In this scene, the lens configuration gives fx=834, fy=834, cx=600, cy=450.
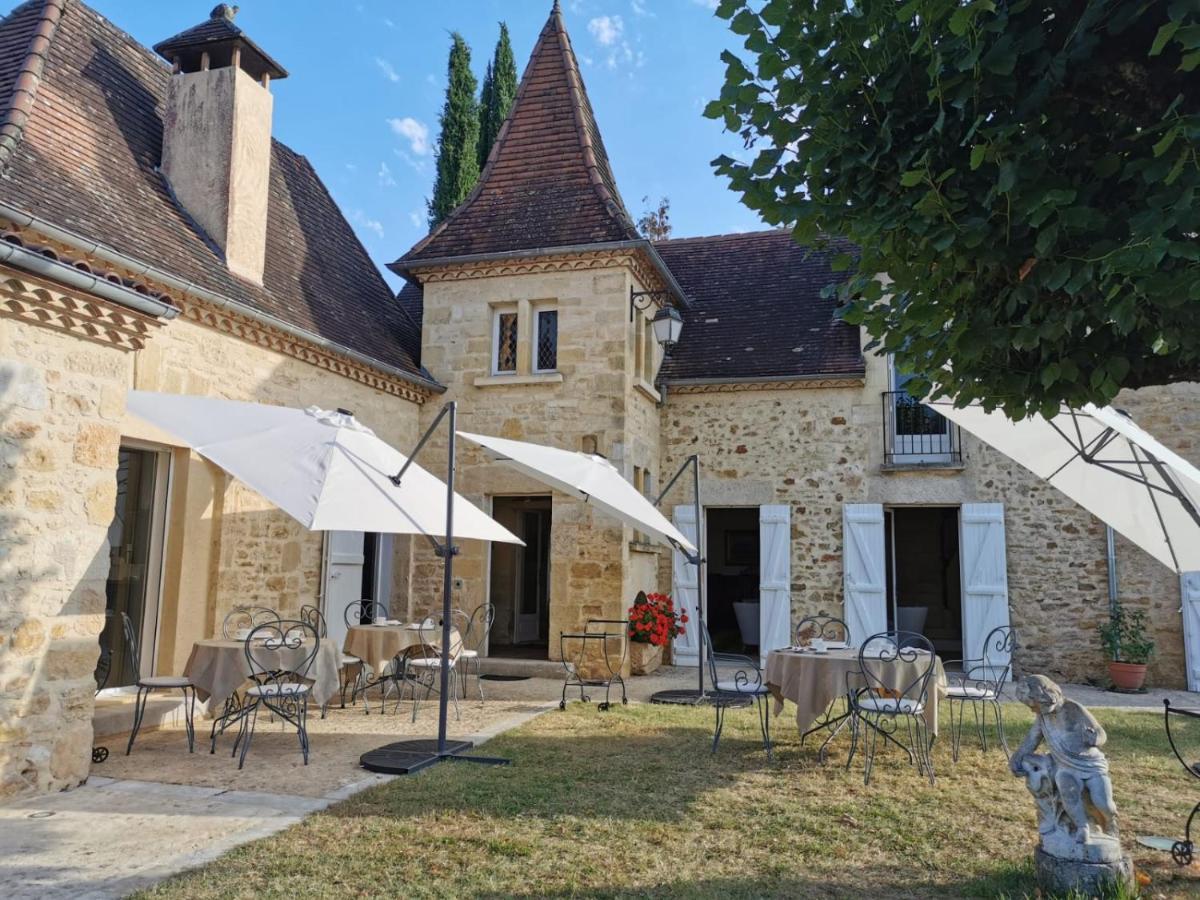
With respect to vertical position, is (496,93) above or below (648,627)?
above

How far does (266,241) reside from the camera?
8.79 m

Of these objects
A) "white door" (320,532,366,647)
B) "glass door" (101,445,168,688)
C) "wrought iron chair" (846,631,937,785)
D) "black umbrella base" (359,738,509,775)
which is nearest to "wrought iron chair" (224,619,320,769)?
"black umbrella base" (359,738,509,775)

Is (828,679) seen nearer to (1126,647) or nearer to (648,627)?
(648,627)

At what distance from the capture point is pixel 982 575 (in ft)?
32.9

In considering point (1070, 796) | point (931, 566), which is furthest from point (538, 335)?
point (931, 566)

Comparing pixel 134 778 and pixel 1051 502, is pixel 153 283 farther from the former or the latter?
pixel 1051 502

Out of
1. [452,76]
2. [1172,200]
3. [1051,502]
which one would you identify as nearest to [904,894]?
[1172,200]

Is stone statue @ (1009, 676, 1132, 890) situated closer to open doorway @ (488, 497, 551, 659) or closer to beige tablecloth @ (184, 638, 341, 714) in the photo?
beige tablecloth @ (184, 638, 341, 714)

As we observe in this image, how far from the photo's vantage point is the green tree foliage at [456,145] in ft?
54.3

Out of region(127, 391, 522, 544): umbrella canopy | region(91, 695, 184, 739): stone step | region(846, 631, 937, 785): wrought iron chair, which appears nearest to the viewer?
region(127, 391, 522, 544): umbrella canopy

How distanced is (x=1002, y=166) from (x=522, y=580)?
1146cm

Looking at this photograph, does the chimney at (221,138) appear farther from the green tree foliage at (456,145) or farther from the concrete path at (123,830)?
the green tree foliage at (456,145)

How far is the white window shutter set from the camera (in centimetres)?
988

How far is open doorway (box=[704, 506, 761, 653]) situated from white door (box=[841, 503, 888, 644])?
4554mm
